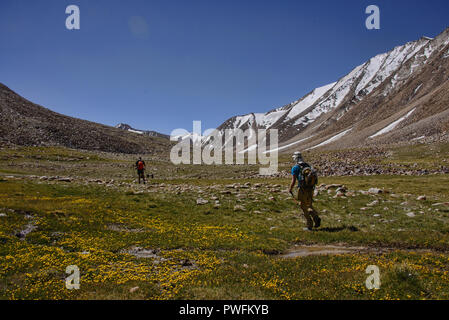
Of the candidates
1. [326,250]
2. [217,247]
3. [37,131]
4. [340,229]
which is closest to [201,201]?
[217,247]

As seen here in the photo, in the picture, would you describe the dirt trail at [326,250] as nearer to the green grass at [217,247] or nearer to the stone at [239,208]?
the green grass at [217,247]

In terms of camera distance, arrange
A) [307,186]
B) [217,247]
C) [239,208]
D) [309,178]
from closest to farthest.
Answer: [217,247] < [309,178] < [307,186] < [239,208]

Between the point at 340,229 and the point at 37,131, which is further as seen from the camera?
the point at 37,131

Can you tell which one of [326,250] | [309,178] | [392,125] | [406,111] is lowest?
[326,250]

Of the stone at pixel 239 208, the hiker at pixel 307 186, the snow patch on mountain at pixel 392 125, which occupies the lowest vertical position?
the stone at pixel 239 208

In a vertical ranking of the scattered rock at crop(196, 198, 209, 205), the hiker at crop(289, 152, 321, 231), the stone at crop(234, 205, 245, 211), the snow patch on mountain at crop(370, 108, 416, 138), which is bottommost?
the stone at crop(234, 205, 245, 211)

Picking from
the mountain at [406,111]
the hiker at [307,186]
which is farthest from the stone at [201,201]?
the mountain at [406,111]

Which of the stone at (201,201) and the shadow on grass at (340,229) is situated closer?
the shadow on grass at (340,229)

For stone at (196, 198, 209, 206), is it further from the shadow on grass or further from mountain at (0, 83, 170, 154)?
mountain at (0, 83, 170, 154)

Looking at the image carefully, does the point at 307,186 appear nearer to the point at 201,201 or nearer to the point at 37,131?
the point at 201,201

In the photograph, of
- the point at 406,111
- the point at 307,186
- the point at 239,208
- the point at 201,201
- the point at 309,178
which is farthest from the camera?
the point at 406,111

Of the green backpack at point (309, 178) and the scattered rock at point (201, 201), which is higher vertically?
the green backpack at point (309, 178)

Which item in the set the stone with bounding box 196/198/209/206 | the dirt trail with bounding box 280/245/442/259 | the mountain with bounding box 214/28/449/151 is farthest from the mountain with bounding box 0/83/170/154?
the mountain with bounding box 214/28/449/151

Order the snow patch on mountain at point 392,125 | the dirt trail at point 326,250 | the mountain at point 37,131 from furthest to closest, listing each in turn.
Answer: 1. the snow patch on mountain at point 392,125
2. the mountain at point 37,131
3. the dirt trail at point 326,250
